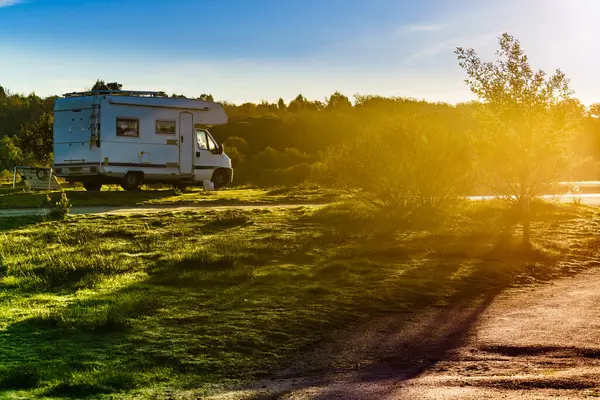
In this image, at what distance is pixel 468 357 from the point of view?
21.8 ft

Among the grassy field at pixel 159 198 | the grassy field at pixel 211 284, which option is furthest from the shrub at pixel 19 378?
the grassy field at pixel 159 198

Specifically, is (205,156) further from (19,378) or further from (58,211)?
(19,378)

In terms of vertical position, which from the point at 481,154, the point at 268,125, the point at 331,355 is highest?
the point at 268,125

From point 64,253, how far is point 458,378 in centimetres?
734

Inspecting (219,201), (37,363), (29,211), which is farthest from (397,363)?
(219,201)

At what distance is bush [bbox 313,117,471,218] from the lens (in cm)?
1616

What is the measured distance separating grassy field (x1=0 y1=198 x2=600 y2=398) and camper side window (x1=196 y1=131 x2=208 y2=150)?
24.4 feet

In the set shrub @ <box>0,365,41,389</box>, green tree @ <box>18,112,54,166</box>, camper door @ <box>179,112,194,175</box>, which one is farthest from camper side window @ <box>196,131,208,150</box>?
shrub @ <box>0,365,41,389</box>

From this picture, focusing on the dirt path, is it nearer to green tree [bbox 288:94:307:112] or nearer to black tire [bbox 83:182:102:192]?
black tire [bbox 83:182:102:192]

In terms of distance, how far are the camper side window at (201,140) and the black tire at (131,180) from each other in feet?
7.61

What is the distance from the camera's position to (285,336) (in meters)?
7.43

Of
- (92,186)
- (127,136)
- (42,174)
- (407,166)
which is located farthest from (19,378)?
(92,186)

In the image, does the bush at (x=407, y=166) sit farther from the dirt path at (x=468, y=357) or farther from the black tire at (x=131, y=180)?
the black tire at (x=131, y=180)

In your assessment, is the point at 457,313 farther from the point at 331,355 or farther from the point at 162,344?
the point at 162,344
